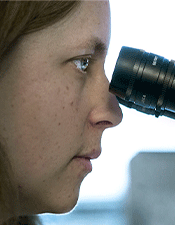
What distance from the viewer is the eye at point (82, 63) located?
2.06ft

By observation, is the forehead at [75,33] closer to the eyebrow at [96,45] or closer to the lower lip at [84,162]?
the eyebrow at [96,45]

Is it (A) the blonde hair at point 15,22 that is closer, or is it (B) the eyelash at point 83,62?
(A) the blonde hair at point 15,22

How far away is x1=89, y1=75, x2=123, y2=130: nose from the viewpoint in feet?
2.17

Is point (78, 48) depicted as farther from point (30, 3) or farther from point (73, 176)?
point (73, 176)

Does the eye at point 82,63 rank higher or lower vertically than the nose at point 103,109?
higher

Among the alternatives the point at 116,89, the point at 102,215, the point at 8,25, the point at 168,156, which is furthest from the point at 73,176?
the point at 168,156

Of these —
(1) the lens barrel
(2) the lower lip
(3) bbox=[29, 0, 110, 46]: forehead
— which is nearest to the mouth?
(2) the lower lip

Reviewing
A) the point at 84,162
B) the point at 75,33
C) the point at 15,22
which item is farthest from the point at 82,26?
the point at 84,162

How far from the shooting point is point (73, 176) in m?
0.67

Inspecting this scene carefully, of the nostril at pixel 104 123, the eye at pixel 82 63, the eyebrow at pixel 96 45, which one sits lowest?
the nostril at pixel 104 123

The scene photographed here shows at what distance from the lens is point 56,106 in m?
0.60

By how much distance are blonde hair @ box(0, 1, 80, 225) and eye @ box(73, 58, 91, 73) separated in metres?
0.10

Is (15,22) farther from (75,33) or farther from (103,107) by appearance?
(103,107)

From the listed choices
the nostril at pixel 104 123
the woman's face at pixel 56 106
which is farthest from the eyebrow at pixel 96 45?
the nostril at pixel 104 123
